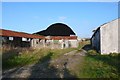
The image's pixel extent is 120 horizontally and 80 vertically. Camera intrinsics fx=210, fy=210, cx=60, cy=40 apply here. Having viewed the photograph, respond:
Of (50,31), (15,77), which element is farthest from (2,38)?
(50,31)

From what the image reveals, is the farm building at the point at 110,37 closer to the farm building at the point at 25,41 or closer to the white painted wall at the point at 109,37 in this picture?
the white painted wall at the point at 109,37

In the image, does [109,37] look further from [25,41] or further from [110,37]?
[25,41]

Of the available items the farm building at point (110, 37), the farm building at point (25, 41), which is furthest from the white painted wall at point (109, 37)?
the farm building at point (25, 41)

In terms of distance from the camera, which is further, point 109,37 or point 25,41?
point 25,41

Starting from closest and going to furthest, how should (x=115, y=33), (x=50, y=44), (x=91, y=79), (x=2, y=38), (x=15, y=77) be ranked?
(x=91, y=79), (x=15, y=77), (x=115, y=33), (x=2, y=38), (x=50, y=44)

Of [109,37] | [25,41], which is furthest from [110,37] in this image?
[25,41]

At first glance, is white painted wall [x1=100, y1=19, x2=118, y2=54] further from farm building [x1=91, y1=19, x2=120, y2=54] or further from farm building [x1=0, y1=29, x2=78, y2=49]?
farm building [x1=0, y1=29, x2=78, y2=49]

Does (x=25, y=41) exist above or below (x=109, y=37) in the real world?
below

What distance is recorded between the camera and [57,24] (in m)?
55.8

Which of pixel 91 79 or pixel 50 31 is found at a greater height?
pixel 50 31

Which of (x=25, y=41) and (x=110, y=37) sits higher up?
(x=110, y=37)

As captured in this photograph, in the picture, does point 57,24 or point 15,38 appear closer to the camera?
point 15,38

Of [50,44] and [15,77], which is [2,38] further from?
[15,77]

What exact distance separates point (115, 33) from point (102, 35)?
4.40 ft
